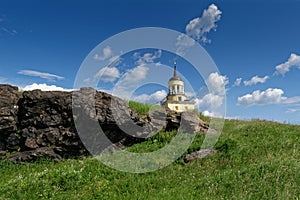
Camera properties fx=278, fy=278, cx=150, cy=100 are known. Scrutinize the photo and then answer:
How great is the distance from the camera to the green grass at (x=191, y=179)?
810cm

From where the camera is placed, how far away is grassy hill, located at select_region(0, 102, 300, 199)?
810 centimetres

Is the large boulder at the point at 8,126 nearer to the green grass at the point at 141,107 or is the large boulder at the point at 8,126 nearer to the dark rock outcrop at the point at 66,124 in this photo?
the dark rock outcrop at the point at 66,124

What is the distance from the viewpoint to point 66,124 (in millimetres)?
15586

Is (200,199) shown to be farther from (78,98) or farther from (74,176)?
(78,98)

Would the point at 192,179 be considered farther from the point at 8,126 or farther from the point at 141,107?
the point at 8,126

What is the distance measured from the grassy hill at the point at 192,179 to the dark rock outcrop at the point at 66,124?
6.29 feet

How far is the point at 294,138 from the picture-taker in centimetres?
1480

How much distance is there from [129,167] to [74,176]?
2.35m

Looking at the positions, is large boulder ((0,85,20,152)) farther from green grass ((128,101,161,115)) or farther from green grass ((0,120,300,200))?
green grass ((128,101,161,115))

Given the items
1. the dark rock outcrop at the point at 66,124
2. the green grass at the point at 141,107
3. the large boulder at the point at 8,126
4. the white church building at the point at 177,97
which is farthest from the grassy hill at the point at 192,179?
the white church building at the point at 177,97

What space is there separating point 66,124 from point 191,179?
863 cm

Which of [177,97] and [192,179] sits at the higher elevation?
[177,97]

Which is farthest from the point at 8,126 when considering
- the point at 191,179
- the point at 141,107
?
the point at 191,179

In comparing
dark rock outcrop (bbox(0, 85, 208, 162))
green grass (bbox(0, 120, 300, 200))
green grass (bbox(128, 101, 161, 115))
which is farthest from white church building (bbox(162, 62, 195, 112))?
green grass (bbox(0, 120, 300, 200))
